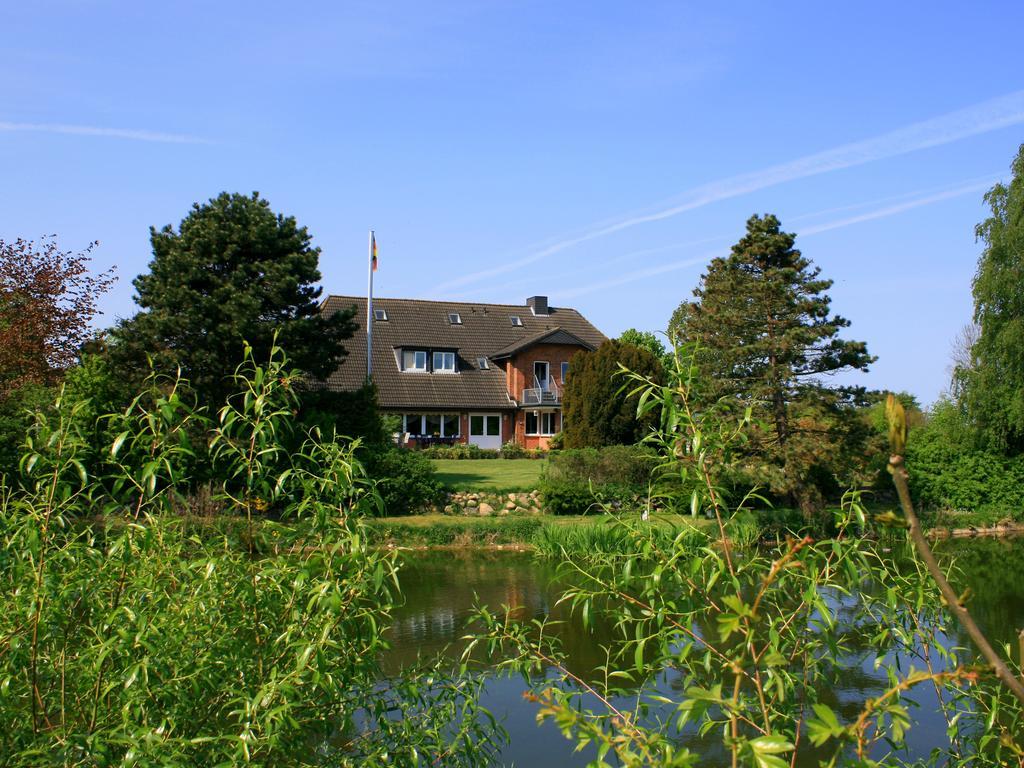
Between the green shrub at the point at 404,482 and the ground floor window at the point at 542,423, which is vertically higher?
the ground floor window at the point at 542,423

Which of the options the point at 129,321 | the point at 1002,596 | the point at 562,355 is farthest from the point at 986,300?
the point at 129,321

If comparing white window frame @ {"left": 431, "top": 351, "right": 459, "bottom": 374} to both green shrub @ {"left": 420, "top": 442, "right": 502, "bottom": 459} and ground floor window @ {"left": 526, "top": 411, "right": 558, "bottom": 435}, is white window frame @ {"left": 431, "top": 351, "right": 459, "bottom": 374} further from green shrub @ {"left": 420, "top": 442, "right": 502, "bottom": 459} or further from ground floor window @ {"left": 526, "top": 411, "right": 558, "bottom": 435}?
green shrub @ {"left": 420, "top": 442, "right": 502, "bottom": 459}

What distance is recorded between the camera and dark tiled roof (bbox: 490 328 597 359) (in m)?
36.5

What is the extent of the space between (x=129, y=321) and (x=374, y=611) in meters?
17.6

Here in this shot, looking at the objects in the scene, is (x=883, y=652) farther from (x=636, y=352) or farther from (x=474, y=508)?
(x=636, y=352)

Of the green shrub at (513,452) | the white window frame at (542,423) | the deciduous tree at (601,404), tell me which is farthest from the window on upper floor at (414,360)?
the deciduous tree at (601,404)

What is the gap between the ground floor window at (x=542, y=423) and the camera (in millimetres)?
36969

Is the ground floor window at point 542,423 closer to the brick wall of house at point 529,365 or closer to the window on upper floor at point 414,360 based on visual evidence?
the brick wall of house at point 529,365

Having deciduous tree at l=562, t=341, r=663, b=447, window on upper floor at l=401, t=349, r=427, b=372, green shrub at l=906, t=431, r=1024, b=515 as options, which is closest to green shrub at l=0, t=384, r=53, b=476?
deciduous tree at l=562, t=341, r=663, b=447

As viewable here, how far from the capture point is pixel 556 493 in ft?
66.5

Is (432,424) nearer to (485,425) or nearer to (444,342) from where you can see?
(485,425)

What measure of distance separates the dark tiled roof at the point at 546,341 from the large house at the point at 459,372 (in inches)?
1.6

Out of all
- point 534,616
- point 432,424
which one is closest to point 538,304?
point 432,424

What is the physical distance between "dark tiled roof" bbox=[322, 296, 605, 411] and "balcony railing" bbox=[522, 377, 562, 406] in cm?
70
